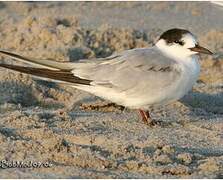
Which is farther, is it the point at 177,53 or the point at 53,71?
the point at 177,53

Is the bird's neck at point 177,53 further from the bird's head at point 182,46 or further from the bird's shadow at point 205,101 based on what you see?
the bird's shadow at point 205,101

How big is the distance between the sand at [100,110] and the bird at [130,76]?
0.18 meters

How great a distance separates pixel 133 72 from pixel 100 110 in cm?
56

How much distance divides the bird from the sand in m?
0.18

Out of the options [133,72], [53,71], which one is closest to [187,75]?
[133,72]

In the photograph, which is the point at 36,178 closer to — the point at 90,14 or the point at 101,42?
the point at 101,42

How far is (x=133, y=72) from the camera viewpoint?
5020 mm

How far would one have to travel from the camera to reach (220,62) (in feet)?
23.3

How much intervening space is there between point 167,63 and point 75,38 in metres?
2.38

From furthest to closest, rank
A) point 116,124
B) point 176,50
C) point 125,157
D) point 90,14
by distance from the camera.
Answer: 1. point 90,14
2. point 176,50
3. point 116,124
4. point 125,157

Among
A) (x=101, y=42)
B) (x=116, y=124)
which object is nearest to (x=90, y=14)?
(x=101, y=42)

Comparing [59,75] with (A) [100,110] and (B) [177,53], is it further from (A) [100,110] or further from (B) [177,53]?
(B) [177,53]

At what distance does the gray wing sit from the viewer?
500 centimetres

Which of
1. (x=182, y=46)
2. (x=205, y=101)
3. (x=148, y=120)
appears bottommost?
(x=205, y=101)
